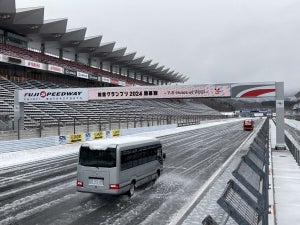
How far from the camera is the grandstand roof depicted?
1890 inches

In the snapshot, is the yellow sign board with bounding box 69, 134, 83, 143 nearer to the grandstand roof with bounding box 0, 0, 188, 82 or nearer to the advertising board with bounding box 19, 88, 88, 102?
the advertising board with bounding box 19, 88, 88, 102

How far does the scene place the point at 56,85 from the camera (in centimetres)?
5800

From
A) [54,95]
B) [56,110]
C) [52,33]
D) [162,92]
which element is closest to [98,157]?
[162,92]

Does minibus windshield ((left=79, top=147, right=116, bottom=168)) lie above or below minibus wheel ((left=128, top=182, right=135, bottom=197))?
above

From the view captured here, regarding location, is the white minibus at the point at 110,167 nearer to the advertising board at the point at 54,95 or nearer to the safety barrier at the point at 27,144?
the safety barrier at the point at 27,144

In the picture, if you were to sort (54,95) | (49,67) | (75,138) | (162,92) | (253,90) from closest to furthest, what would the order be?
(253,90) → (162,92) → (54,95) → (75,138) → (49,67)

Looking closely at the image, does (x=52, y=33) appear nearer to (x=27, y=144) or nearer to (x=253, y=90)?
(x=27, y=144)

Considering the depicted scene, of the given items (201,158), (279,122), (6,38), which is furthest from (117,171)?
(6,38)

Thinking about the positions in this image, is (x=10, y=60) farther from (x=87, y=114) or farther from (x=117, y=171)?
(x=117, y=171)

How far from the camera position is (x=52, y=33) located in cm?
5722

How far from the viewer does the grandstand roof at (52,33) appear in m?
48.0

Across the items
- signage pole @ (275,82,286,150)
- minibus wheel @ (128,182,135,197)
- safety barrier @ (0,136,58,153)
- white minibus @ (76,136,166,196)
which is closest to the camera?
white minibus @ (76,136,166,196)

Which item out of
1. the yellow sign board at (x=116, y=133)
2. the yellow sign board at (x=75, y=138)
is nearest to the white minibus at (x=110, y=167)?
the yellow sign board at (x=75, y=138)

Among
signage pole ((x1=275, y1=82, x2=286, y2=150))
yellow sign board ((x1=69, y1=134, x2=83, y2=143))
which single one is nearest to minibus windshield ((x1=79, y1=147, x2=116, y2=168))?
signage pole ((x1=275, y1=82, x2=286, y2=150))
